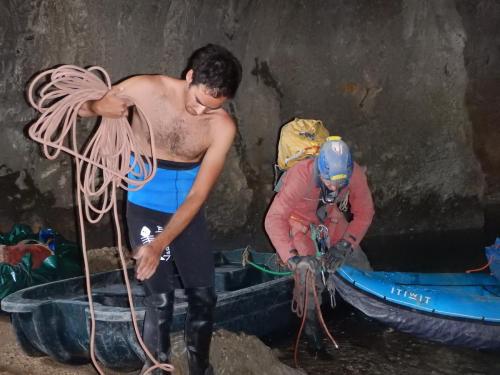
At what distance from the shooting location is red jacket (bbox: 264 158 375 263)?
16.4 feet

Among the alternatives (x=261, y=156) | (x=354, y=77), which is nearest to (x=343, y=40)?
(x=354, y=77)

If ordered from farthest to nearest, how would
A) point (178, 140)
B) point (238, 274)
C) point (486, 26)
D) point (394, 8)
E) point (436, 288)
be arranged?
1. point (486, 26)
2. point (394, 8)
3. point (238, 274)
4. point (436, 288)
5. point (178, 140)

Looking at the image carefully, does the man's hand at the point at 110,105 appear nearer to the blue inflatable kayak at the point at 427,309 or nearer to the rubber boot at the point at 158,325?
the rubber boot at the point at 158,325

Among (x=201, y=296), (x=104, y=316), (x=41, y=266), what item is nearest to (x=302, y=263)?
(x=201, y=296)

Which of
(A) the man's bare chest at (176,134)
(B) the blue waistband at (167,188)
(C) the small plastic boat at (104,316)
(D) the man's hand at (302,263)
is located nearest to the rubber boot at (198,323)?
(C) the small plastic boat at (104,316)

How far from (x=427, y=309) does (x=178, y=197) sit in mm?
2605

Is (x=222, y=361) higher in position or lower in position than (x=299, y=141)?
lower

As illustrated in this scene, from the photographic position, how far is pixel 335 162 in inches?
184

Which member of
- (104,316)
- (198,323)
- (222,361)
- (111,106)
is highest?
→ (111,106)

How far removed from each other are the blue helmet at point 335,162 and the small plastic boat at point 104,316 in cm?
103

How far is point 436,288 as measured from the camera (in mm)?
5406

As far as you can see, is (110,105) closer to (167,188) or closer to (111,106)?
(111,106)

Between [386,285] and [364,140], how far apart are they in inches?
204

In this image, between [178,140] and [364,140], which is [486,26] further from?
[178,140]
